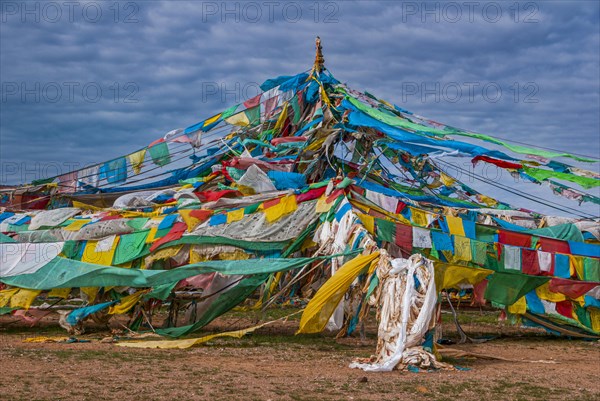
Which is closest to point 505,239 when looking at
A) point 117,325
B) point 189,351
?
point 189,351

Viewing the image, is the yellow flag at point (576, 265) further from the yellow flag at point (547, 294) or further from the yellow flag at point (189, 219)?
the yellow flag at point (189, 219)

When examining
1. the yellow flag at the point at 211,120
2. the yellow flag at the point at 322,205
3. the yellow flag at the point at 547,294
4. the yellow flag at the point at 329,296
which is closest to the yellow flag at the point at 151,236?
the yellow flag at the point at 322,205

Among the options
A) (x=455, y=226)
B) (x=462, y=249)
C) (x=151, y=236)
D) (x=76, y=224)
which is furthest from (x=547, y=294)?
(x=76, y=224)

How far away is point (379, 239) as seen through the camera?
15188 millimetres

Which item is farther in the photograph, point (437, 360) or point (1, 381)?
point (437, 360)

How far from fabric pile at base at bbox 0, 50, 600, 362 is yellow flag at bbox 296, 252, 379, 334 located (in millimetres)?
21

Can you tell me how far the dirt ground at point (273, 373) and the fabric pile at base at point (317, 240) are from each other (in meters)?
0.69

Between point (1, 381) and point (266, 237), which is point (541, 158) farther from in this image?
point (1, 381)

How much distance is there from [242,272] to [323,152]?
5.96 m

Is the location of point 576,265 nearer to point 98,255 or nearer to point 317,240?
point 317,240

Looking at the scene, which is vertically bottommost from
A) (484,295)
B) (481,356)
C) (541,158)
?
(481,356)

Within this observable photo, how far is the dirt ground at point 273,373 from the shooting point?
378 inches

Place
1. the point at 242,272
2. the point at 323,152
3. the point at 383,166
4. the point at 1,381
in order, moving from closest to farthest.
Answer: the point at 1,381, the point at 242,272, the point at 323,152, the point at 383,166

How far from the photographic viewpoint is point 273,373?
1117 cm
